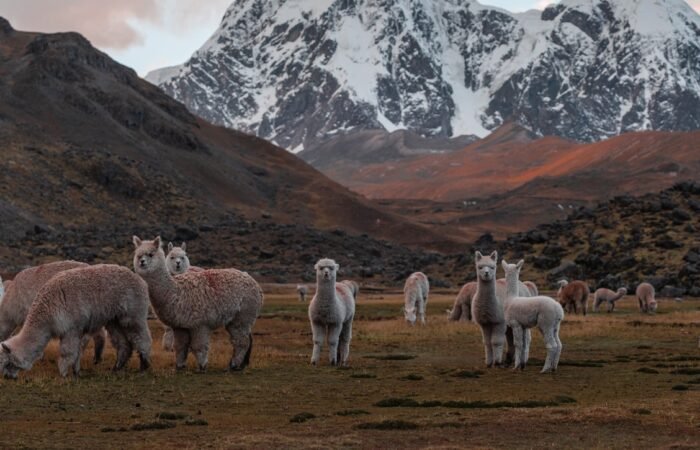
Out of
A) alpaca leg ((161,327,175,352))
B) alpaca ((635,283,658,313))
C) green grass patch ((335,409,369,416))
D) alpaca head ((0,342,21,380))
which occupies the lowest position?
green grass patch ((335,409,369,416))

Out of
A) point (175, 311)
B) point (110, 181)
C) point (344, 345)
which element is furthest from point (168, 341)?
point (110, 181)

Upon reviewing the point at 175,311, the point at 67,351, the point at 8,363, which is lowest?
the point at 8,363

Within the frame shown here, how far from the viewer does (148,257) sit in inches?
911

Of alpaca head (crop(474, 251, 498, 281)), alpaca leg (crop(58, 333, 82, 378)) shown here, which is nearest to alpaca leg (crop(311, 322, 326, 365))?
alpaca head (crop(474, 251, 498, 281))

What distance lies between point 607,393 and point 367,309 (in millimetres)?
36457

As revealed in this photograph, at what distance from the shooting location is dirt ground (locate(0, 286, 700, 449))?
1562 centimetres

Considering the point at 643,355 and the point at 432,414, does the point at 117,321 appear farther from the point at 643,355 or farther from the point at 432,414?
the point at 643,355

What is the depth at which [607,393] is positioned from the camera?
21.1 meters

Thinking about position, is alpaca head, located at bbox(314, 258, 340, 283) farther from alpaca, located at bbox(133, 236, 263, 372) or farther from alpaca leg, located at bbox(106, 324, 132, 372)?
alpaca leg, located at bbox(106, 324, 132, 372)

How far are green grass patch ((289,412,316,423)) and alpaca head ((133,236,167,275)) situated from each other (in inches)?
268

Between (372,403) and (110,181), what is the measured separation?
12642 centimetres

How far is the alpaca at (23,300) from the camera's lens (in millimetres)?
24750

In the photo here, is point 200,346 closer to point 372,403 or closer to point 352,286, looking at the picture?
point 372,403

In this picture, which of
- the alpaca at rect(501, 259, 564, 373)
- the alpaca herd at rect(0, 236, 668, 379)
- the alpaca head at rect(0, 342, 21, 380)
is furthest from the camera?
the alpaca at rect(501, 259, 564, 373)
